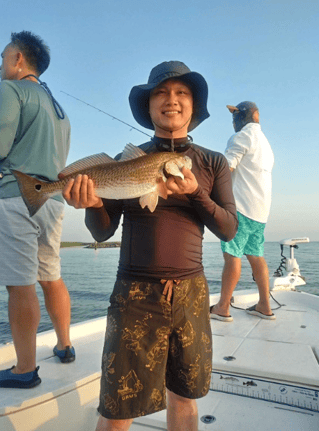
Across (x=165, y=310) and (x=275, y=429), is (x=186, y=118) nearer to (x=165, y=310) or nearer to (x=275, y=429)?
(x=165, y=310)

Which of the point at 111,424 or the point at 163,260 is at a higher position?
the point at 163,260

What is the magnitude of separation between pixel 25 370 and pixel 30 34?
2.81 m

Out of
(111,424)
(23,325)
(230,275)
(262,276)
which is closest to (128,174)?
(111,424)

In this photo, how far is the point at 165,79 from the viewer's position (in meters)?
1.98

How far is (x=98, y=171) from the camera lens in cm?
182

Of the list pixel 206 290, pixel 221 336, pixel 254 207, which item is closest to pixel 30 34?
pixel 206 290

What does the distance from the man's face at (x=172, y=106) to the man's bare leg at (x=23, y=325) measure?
5.08 ft

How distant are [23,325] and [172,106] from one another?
6.05ft

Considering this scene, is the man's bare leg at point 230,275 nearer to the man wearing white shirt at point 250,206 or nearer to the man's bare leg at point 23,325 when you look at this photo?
the man wearing white shirt at point 250,206

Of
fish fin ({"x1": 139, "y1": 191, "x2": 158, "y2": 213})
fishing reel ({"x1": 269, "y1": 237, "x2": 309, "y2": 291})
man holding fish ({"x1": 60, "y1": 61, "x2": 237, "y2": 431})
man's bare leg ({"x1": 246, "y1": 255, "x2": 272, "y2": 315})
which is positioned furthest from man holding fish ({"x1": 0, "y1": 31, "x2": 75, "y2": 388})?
fishing reel ({"x1": 269, "y1": 237, "x2": 309, "y2": 291})

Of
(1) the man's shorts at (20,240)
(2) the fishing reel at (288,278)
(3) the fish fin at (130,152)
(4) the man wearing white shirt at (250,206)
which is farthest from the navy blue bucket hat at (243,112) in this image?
(3) the fish fin at (130,152)

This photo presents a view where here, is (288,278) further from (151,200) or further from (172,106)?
(151,200)

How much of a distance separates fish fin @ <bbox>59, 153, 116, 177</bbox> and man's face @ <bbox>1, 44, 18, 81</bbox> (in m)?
1.64

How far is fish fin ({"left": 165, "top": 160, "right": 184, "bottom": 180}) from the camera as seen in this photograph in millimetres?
1666
